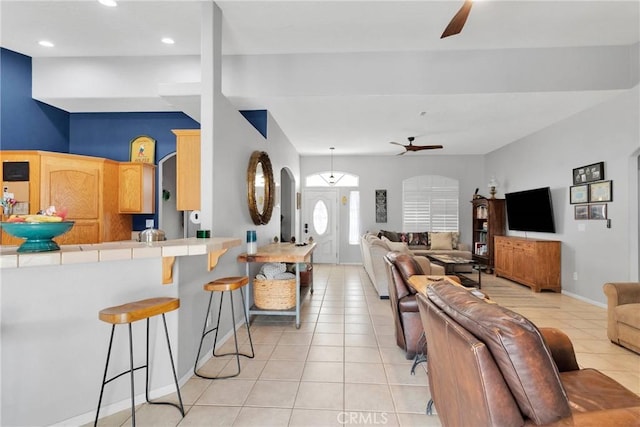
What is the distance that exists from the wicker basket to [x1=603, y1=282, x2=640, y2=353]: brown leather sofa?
132 inches

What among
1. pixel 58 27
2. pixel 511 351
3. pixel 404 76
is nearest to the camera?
pixel 511 351

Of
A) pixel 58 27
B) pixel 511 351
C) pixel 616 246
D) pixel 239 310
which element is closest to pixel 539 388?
pixel 511 351

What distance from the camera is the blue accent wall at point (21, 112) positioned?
155 inches

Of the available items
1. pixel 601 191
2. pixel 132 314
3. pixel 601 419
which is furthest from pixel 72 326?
pixel 601 191

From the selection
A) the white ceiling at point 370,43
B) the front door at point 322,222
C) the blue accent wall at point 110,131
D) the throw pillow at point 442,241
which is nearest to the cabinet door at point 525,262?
the throw pillow at point 442,241

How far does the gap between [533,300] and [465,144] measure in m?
3.63

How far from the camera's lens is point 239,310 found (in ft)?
12.4

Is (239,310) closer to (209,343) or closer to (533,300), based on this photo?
(209,343)

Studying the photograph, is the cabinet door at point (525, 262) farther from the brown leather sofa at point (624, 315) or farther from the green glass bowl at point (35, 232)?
the green glass bowl at point (35, 232)

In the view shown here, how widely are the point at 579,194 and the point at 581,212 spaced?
283 millimetres

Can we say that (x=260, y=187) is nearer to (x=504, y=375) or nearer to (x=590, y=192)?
(x=504, y=375)

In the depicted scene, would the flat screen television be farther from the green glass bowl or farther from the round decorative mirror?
the green glass bowl

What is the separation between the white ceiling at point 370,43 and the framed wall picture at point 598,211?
146cm

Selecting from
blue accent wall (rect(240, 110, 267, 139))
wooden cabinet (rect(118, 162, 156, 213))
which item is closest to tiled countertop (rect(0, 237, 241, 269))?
wooden cabinet (rect(118, 162, 156, 213))
